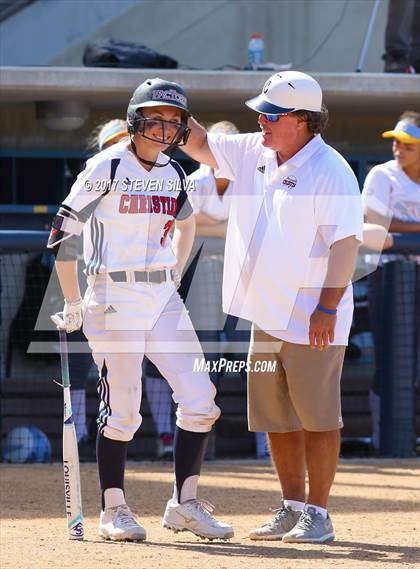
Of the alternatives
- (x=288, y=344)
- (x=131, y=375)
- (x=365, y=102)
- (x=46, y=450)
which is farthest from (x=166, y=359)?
(x=365, y=102)

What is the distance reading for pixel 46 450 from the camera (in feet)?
28.3

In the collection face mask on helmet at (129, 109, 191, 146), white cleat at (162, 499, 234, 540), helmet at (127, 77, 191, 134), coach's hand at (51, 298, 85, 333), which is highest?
helmet at (127, 77, 191, 134)

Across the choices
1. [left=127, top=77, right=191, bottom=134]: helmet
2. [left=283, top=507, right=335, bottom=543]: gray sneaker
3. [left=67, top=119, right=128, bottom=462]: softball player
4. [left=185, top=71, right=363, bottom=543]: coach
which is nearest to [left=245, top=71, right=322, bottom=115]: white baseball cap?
[left=185, top=71, right=363, bottom=543]: coach

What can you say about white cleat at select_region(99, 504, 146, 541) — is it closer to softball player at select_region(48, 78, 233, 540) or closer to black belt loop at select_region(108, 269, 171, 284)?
softball player at select_region(48, 78, 233, 540)

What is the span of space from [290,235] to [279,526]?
4.36ft

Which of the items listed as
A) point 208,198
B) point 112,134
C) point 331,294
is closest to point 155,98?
point 331,294

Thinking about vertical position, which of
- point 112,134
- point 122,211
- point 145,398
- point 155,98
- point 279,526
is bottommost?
point 145,398

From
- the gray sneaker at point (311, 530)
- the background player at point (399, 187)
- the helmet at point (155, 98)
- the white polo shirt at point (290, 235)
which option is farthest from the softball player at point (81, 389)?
the gray sneaker at point (311, 530)

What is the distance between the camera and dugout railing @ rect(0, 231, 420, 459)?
883cm

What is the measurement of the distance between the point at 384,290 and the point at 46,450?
2626 mm

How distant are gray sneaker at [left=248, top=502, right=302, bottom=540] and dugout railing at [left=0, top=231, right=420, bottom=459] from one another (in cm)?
307

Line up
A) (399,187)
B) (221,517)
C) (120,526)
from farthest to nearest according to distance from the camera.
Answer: (399,187)
(221,517)
(120,526)

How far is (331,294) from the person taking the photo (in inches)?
A: 212

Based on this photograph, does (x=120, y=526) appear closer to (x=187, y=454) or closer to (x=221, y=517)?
(x=187, y=454)
